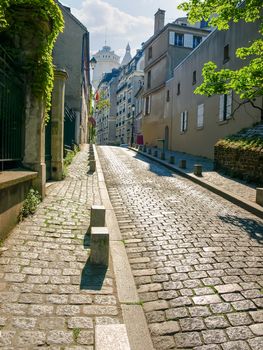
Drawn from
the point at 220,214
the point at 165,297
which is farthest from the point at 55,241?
the point at 220,214

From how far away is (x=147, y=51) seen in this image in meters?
38.0

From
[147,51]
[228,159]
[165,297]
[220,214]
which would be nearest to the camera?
[165,297]

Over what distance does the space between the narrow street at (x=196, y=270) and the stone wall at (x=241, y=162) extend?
10.0 feet

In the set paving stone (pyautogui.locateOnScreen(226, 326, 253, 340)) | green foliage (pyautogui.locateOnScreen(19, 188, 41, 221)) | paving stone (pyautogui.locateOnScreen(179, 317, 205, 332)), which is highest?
green foliage (pyautogui.locateOnScreen(19, 188, 41, 221))

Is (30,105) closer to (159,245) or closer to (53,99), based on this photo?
(53,99)

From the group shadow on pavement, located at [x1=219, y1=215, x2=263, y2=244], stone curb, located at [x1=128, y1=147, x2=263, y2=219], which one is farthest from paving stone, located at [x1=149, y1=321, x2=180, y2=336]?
stone curb, located at [x1=128, y1=147, x2=263, y2=219]

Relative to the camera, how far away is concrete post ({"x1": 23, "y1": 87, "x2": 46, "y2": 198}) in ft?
22.2

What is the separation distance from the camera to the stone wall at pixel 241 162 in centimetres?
1066

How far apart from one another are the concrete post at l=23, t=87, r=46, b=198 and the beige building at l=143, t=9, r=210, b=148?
25.3 meters

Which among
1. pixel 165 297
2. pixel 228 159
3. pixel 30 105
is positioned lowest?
A: pixel 165 297

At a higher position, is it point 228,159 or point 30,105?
point 30,105

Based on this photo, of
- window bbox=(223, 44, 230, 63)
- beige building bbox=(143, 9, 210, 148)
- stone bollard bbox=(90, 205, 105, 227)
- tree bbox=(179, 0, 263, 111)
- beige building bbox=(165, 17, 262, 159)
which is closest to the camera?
stone bollard bbox=(90, 205, 105, 227)

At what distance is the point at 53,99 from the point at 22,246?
6.44 m

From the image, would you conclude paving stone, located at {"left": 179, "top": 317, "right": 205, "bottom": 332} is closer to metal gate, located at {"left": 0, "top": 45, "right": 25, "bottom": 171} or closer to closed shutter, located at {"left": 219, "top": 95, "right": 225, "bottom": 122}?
metal gate, located at {"left": 0, "top": 45, "right": 25, "bottom": 171}
